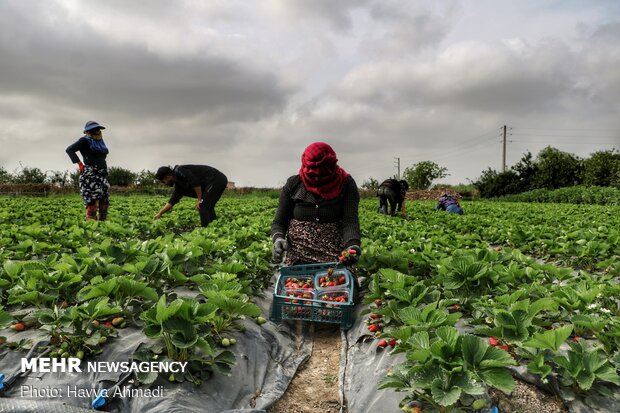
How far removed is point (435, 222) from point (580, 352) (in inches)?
346

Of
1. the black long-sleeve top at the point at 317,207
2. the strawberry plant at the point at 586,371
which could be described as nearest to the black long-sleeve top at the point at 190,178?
the black long-sleeve top at the point at 317,207

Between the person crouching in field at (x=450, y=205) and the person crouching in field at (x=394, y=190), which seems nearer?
the person crouching in field at (x=394, y=190)

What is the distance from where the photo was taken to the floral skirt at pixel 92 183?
7754 mm

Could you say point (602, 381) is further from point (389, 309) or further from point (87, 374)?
point (87, 374)

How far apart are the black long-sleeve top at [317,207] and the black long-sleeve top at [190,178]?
3623 mm

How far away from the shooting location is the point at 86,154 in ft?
25.1

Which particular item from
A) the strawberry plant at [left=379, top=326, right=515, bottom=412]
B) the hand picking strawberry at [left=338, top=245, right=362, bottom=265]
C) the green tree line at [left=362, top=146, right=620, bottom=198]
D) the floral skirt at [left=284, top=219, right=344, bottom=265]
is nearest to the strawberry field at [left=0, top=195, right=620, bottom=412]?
the strawberry plant at [left=379, top=326, right=515, bottom=412]

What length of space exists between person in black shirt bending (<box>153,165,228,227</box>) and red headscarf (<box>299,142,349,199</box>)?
151 inches

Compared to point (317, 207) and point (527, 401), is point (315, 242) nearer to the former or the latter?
point (317, 207)

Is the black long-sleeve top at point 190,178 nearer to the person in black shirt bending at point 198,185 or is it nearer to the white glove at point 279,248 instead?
the person in black shirt bending at point 198,185

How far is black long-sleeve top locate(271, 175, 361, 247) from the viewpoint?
A: 14.3 ft

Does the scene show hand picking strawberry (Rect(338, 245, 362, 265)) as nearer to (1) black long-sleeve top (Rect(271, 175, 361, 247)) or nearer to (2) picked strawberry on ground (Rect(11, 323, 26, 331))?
(1) black long-sleeve top (Rect(271, 175, 361, 247))

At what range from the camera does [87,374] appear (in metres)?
2.56

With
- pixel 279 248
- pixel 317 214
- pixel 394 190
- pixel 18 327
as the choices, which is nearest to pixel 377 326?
pixel 279 248
